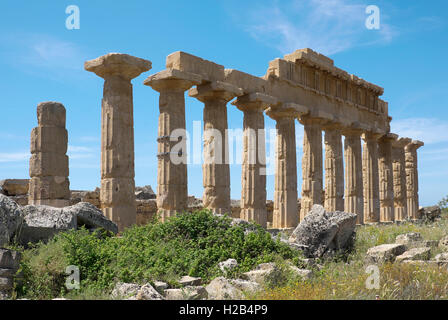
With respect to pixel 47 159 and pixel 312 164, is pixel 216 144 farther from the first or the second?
pixel 312 164

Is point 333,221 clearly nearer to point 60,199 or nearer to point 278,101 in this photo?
point 60,199

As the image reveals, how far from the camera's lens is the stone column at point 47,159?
15531 millimetres

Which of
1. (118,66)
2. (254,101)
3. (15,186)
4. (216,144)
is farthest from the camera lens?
(254,101)

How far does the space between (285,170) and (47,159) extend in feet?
34.7

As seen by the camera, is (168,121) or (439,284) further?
(168,121)

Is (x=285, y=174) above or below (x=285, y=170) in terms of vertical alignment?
below

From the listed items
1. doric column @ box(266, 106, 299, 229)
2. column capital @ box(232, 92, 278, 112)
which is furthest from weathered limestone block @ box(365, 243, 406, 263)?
doric column @ box(266, 106, 299, 229)

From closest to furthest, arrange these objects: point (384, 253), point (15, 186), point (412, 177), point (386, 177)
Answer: point (384, 253) → point (15, 186) → point (386, 177) → point (412, 177)

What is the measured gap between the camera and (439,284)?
8523 mm

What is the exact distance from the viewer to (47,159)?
613 inches

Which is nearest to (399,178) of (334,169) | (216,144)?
(334,169)

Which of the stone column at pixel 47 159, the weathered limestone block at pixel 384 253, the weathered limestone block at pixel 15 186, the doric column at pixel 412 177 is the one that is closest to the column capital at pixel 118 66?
the stone column at pixel 47 159
